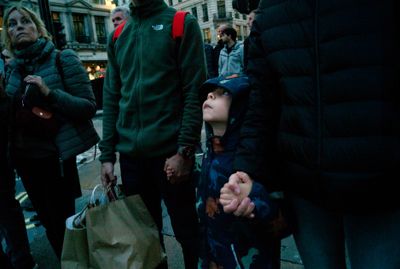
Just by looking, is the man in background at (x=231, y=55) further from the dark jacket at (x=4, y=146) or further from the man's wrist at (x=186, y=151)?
the man's wrist at (x=186, y=151)

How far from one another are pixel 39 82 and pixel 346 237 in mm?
2103

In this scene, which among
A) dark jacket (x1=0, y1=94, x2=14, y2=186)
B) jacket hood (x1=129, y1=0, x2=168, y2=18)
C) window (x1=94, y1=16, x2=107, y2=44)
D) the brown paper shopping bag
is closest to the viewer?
the brown paper shopping bag

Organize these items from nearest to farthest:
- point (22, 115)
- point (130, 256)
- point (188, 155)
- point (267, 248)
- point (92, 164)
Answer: point (267, 248), point (130, 256), point (188, 155), point (22, 115), point (92, 164)

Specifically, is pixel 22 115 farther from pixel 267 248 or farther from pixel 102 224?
pixel 267 248

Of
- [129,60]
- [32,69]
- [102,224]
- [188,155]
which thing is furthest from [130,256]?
[32,69]

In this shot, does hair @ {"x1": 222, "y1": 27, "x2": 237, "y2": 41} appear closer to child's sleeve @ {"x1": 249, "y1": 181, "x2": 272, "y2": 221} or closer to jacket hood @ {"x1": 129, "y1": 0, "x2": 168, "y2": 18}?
jacket hood @ {"x1": 129, "y1": 0, "x2": 168, "y2": 18}

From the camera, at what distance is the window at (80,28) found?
34.1 meters

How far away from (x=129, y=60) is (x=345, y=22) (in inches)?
53.4

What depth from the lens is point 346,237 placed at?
4.17 ft

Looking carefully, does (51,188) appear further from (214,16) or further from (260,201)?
(214,16)

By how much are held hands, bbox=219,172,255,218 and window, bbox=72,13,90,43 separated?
36.1 metres

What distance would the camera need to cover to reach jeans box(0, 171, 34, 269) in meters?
2.70

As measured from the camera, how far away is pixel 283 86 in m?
1.28

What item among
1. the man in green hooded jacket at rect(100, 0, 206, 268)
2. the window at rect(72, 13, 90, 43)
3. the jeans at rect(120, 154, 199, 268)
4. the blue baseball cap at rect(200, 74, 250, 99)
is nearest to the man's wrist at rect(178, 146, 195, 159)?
the man in green hooded jacket at rect(100, 0, 206, 268)
